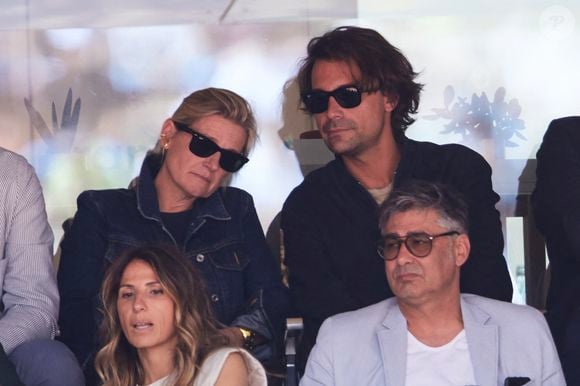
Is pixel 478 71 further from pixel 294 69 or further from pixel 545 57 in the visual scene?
pixel 294 69

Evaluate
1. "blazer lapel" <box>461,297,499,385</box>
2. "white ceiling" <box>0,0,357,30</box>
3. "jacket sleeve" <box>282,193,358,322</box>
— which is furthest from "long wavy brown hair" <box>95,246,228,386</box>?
"white ceiling" <box>0,0,357,30</box>

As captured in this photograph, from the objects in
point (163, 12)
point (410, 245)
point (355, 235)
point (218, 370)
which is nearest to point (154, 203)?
point (355, 235)

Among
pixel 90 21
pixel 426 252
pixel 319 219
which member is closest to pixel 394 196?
pixel 426 252

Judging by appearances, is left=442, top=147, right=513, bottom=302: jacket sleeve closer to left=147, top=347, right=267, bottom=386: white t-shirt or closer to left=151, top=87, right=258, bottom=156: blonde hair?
left=151, top=87, right=258, bottom=156: blonde hair

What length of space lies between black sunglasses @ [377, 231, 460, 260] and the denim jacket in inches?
23.5

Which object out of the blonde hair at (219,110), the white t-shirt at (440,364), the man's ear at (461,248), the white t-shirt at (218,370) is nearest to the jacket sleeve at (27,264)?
the white t-shirt at (218,370)

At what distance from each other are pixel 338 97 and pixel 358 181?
1.02 feet

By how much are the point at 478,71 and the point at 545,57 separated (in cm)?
30

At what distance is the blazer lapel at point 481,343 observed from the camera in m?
4.20

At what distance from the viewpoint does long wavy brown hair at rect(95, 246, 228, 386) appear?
4.27 meters

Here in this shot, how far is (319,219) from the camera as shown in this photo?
4941mm

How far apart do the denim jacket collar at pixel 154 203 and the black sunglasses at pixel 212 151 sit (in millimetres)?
166

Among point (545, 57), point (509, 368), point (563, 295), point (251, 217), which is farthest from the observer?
point (545, 57)

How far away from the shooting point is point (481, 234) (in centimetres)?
486
